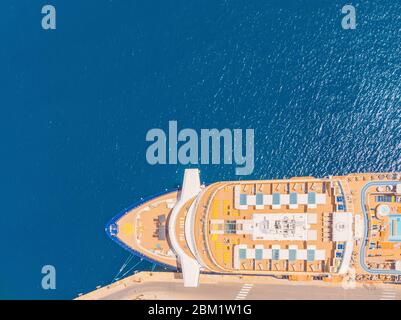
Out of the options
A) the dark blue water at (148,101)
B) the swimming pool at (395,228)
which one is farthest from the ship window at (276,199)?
the swimming pool at (395,228)

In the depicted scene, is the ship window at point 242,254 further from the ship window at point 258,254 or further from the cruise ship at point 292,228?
the ship window at point 258,254

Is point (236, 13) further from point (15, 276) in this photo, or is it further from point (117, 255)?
point (15, 276)

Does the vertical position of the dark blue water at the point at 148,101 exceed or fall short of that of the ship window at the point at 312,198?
it exceeds it

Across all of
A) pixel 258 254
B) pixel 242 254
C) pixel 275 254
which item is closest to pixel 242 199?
pixel 242 254

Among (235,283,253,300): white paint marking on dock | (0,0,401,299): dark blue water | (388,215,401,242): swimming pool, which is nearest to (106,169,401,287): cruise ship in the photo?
(388,215,401,242): swimming pool

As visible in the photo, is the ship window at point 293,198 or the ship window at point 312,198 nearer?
the ship window at point 312,198

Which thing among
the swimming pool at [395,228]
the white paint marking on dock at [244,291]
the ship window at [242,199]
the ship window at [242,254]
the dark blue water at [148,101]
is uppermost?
the dark blue water at [148,101]

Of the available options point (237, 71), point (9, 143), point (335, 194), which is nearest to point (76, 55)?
point (9, 143)
